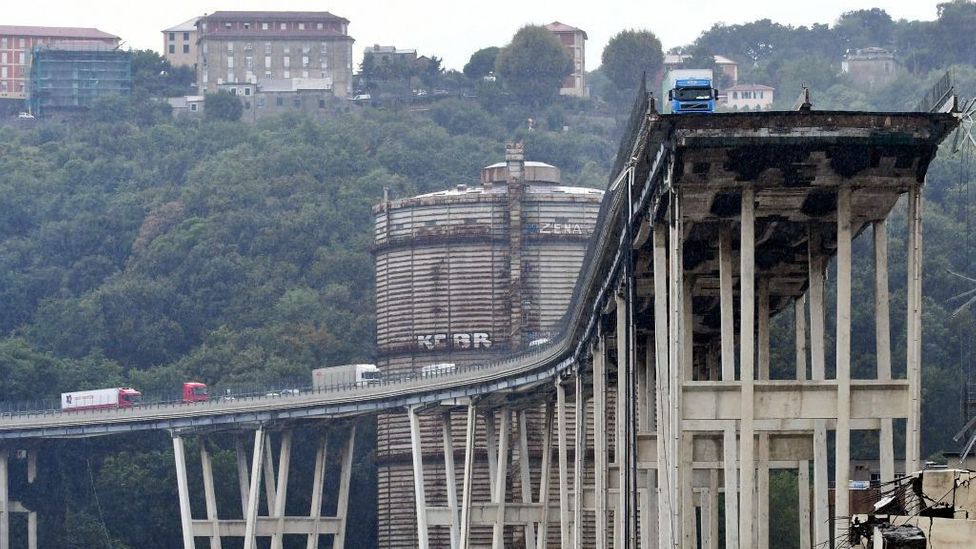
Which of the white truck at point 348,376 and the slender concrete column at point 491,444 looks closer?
the slender concrete column at point 491,444

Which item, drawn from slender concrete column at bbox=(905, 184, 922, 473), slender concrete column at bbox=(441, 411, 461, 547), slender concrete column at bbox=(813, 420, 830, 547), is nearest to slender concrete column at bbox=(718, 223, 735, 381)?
slender concrete column at bbox=(813, 420, 830, 547)

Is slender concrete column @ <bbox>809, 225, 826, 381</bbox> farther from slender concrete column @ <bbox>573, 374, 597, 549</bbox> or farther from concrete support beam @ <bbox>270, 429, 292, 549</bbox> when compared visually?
concrete support beam @ <bbox>270, 429, 292, 549</bbox>

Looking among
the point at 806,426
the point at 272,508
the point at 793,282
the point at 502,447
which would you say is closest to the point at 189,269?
the point at 272,508

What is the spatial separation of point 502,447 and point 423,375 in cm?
1534

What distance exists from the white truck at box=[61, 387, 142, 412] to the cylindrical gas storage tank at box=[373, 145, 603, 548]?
14.4 m

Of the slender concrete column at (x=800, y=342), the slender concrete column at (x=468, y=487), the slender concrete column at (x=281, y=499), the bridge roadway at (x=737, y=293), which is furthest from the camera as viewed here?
the slender concrete column at (x=281, y=499)

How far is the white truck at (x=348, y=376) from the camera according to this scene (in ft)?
423

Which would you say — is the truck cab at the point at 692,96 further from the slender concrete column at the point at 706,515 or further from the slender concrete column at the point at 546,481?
the slender concrete column at the point at 546,481

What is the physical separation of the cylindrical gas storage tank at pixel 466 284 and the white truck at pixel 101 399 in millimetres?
14422

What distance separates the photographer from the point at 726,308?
56438mm

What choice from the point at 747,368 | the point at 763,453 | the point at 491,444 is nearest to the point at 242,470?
the point at 491,444

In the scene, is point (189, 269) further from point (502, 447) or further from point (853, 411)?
point (853, 411)

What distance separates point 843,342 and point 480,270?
82.5m

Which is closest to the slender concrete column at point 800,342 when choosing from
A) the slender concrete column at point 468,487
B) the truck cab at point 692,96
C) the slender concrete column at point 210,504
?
the truck cab at point 692,96
